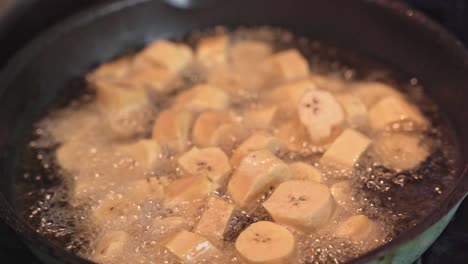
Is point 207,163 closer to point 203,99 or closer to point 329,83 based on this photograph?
point 203,99

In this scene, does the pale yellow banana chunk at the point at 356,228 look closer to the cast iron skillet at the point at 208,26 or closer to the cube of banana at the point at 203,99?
the cast iron skillet at the point at 208,26

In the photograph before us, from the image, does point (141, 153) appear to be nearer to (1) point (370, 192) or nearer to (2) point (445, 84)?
(1) point (370, 192)

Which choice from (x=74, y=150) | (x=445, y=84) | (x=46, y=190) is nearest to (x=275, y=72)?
(x=445, y=84)

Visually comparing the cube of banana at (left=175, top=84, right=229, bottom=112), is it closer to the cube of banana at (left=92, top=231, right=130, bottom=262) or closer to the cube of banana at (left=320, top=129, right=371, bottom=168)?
the cube of banana at (left=320, top=129, right=371, bottom=168)

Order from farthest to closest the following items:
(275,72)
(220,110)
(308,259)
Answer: (275,72) → (220,110) → (308,259)

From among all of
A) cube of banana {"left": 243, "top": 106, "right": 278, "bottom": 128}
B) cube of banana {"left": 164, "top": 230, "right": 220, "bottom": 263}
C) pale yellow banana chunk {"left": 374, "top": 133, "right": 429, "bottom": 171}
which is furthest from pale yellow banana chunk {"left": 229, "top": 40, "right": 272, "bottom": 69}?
cube of banana {"left": 164, "top": 230, "right": 220, "bottom": 263}

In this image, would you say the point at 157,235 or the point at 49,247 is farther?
the point at 157,235

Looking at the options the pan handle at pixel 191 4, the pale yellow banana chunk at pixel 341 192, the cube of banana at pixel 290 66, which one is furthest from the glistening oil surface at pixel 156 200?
the pan handle at pixel 191 4
